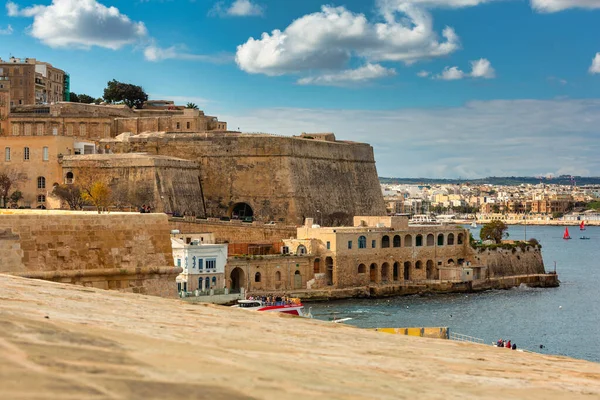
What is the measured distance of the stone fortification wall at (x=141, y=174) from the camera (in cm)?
4216

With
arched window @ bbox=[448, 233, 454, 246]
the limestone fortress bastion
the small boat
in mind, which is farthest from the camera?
arched window @ bbox=[448, 233, 454, 246]

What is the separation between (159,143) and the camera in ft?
152

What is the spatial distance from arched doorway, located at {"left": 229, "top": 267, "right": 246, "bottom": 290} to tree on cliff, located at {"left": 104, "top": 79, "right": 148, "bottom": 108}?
28004mm

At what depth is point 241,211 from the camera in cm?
4625

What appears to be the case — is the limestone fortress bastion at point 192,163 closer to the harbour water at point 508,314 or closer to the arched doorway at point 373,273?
the arched doorway at point 373,273

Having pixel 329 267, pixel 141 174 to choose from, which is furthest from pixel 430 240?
pixel 141 174

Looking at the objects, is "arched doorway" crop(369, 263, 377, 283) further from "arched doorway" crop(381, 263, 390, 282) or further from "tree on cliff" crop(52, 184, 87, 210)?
"tree on cliff" crop(52, 184, 87, 210)

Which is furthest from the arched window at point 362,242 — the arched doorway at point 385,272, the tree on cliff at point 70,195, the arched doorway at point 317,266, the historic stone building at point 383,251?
the tree on cliff at point 70,195

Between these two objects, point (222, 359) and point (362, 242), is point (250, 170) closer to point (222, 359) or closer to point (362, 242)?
point (362, 242)

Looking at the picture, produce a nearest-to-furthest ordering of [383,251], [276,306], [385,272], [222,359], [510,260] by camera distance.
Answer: [222,359] < [276,306] < [383,251] < [385,272] < [510,260]

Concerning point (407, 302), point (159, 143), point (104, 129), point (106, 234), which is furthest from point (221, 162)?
point (106, 234)

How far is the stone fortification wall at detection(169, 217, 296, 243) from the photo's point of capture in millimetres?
40906

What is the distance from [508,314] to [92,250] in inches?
1114

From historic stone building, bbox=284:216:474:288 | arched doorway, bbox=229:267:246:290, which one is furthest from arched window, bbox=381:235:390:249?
arched doorway, bbox=229:267:246:290
